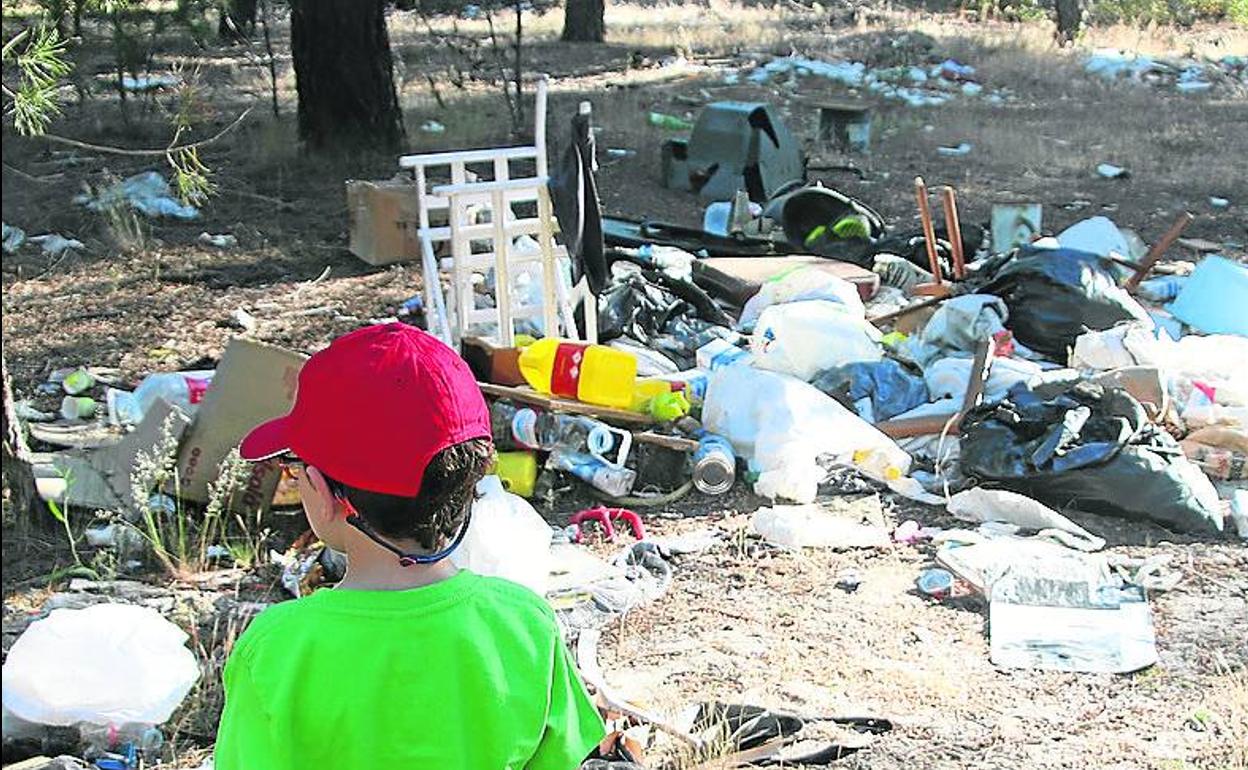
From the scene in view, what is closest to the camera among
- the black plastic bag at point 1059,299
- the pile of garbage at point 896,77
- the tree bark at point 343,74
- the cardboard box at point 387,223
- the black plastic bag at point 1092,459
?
the black plastic bag at point 1092,459

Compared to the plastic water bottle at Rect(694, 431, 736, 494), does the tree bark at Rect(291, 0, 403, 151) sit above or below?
above

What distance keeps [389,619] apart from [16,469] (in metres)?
3.63

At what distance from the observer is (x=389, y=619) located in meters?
1.83

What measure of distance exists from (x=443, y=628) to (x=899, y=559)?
348 centimetres

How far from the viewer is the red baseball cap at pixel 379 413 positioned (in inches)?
72.2

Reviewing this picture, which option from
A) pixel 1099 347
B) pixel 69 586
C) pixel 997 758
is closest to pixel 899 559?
pixel 997 758

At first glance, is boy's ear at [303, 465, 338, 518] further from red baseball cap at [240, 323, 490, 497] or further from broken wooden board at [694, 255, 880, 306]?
broken wooden board at [694, 255, 880, 306]

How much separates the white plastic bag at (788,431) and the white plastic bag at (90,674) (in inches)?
99.4

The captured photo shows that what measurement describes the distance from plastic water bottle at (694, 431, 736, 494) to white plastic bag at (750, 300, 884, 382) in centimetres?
80

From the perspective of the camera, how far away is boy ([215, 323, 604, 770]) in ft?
5.98

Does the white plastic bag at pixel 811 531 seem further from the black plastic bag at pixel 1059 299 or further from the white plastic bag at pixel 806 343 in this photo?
the black plastic bag at pixel 1059 299

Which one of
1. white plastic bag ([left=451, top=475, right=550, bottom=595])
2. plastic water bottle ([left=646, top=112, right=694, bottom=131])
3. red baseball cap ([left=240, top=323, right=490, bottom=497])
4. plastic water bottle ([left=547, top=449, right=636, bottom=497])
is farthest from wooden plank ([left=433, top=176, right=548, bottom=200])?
plastic water bottle ([left=646, top=112, right=694, bottom=131])

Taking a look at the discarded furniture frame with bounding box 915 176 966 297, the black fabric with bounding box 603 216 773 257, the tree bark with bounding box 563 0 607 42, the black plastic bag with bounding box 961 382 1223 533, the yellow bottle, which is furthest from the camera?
the tree bark with bounding box 563 0 607 42

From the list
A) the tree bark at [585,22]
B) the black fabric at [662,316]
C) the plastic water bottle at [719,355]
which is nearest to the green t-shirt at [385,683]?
the plastic water bottle at [719,355]
